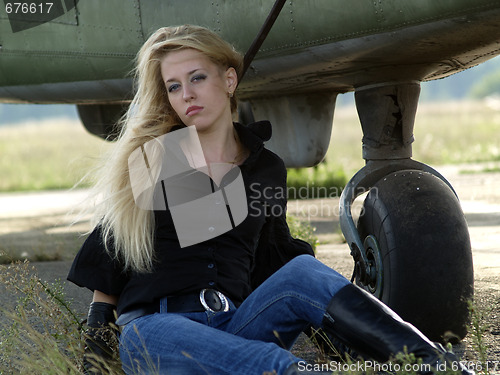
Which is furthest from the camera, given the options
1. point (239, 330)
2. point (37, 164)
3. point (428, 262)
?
point (37, 164)

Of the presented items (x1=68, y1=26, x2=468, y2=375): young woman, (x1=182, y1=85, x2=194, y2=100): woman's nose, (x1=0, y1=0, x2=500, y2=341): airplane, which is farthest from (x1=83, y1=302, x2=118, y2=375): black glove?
(x1=0, y1=0, x2=500, y2=341): airplane

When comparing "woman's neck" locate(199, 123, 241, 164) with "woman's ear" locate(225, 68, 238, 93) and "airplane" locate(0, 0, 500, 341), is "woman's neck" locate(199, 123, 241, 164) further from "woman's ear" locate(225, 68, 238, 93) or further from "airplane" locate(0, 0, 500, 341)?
"airplane" locate(0, 0, 500, 341)

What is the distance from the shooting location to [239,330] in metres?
2.70

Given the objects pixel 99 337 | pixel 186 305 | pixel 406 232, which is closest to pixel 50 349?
pixel 99 337

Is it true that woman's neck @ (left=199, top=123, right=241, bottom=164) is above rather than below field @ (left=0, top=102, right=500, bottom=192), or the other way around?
above

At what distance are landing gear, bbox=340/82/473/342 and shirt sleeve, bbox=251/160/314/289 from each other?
1.46ft

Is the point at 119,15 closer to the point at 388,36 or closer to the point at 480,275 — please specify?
the point at 388,36

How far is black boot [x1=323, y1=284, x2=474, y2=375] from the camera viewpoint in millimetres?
2346

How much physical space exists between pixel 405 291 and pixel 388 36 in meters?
1.13

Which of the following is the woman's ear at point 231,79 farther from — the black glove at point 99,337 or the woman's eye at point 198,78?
the black glove at point 99,337

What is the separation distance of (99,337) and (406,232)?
140 cm

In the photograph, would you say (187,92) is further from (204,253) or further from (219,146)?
(204,253)

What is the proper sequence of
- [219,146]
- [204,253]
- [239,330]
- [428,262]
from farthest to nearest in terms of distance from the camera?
[428,262] → [219,146] → [204,253] → [239,330]

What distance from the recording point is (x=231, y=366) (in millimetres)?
2400
